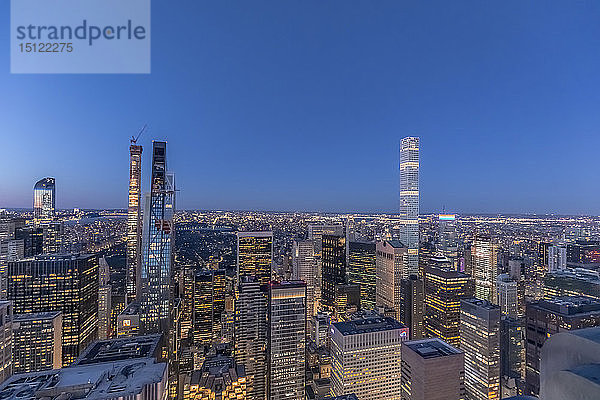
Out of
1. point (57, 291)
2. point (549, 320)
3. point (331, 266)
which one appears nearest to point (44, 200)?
point (57, 291)

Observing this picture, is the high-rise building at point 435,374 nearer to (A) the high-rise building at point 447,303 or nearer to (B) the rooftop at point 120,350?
(A) the high-rise building at point 447,303

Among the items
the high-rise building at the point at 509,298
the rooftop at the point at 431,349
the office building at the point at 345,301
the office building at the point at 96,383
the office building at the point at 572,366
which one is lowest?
the office building at the point at 345,301

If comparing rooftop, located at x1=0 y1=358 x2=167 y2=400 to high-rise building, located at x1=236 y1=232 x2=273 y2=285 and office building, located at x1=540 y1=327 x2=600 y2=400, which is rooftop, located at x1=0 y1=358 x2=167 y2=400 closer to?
office building, located at x1=540 y1=327 x2=600 y2=400

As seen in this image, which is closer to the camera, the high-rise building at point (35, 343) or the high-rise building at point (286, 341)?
the high-rise building at point (35, 343)

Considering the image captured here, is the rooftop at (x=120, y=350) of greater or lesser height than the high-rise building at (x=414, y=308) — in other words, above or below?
above

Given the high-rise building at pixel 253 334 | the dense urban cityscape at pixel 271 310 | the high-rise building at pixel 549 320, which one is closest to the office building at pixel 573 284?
the dense urban cityscape at pixel 271 310

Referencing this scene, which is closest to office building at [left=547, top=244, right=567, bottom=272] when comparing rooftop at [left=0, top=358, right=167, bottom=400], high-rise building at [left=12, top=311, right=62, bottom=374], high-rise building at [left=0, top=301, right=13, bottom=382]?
rooftop at [left=0, top=358, right=167, bottom=400]

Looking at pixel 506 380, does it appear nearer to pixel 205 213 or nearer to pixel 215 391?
pixel 215 391

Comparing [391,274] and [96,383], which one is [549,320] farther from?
[96,383]
